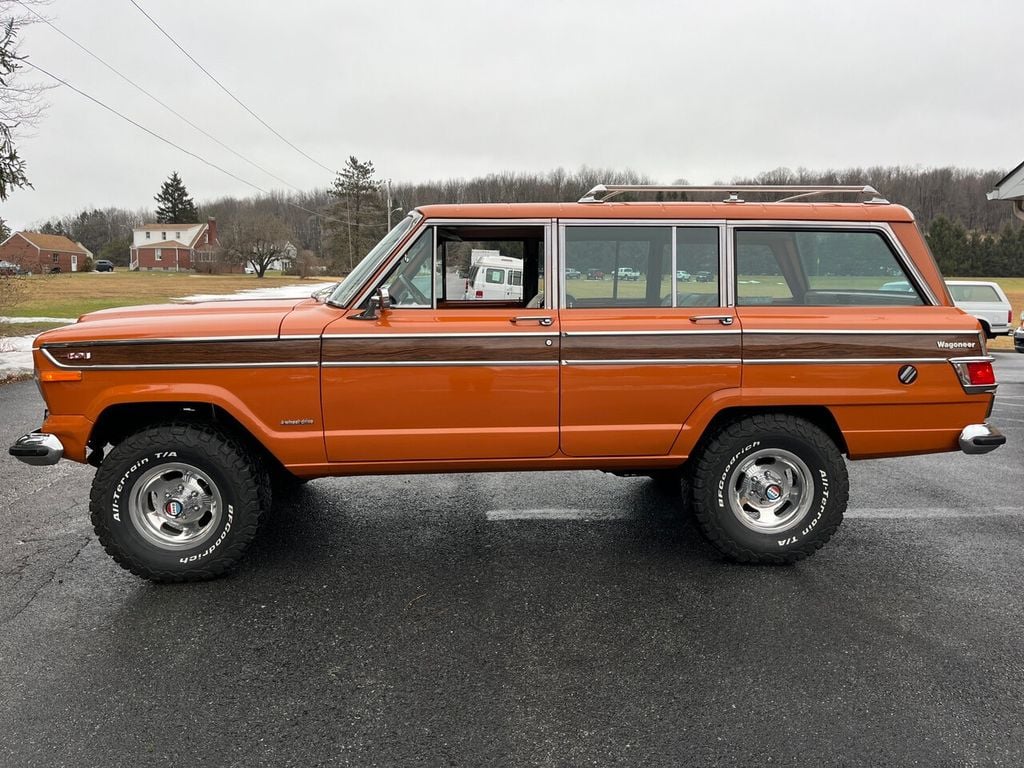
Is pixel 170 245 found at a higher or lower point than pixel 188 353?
higher

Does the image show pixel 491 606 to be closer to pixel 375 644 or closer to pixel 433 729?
pixel 375 644

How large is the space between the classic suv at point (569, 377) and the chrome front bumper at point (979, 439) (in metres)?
0.01

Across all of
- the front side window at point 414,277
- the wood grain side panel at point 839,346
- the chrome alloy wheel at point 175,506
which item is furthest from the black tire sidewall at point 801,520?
the chrome alloy wheel at point 175,506

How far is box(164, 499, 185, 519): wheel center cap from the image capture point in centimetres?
395

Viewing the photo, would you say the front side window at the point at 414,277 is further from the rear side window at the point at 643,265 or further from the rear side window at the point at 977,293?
the rear side window at the point at 977,293

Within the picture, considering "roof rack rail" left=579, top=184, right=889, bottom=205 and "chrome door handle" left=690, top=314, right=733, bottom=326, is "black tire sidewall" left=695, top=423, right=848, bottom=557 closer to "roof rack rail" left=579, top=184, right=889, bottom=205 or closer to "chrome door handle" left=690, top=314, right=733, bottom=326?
"chrome door handle" left=690, top=314, right=733, bottom=326

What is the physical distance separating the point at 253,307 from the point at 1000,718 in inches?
164

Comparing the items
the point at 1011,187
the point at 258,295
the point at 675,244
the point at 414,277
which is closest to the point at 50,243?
the point at 258,295

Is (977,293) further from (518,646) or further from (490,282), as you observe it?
(518,646)

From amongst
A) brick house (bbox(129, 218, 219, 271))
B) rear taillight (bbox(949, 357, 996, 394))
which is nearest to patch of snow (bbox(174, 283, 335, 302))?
rear taillight (bbox(949, 357, 996, 394))

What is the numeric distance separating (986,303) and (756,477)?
716 inches

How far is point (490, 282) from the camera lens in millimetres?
5195

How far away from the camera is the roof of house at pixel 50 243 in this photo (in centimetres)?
9049

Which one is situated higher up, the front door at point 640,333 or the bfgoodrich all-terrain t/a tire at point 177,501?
the front door at point 640,333
